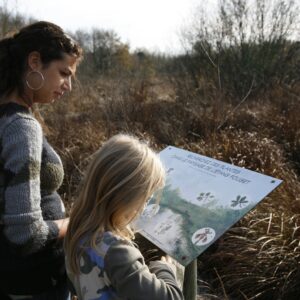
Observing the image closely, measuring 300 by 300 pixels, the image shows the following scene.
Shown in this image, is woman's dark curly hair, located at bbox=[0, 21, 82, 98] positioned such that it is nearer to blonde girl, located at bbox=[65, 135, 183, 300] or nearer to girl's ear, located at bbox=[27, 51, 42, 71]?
girl's ear, located at bbox=[27, 51, 42, 71]

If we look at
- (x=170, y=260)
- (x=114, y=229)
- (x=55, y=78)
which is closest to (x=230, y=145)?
(x=170, y=260)

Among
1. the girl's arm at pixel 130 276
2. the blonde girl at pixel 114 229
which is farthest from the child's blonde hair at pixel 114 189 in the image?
the girl's arm at pixel 130 276

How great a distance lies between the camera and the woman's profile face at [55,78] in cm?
171

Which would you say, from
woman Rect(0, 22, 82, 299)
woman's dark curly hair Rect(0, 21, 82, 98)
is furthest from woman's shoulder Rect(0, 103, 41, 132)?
woman's dark curly hair Rect(0, 21, 82, 98)

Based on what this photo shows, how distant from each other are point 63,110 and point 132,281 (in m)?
6.71

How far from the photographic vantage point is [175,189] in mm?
2287

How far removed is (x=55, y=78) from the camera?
1729 mm

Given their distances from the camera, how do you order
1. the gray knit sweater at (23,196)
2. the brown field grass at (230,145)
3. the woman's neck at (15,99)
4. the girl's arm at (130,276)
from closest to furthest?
the girl's arm at (130,276)
the gray knit sweater at (23,196)
the woman's neck at (15,99)
the brown field grass at (230,145)

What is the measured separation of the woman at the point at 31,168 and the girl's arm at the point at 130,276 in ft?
1.07

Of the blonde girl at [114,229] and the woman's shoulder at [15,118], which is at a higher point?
the woman's shoulder at [15,118]

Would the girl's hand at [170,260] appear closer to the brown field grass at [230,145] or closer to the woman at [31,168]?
the woman at [31,168]

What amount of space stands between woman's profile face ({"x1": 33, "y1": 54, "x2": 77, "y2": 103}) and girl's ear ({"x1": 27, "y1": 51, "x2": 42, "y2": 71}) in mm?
22

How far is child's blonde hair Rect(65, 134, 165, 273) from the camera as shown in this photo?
4.75ft

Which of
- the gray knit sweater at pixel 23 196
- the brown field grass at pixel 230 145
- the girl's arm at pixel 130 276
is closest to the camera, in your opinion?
the girl's arm at pixel 130 276
